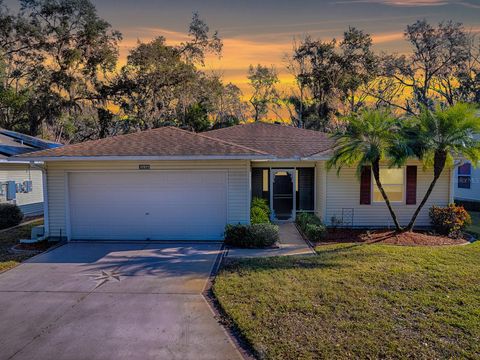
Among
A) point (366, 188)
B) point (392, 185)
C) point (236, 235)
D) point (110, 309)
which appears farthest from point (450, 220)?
point (110, 309)

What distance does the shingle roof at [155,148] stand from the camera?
10664mm

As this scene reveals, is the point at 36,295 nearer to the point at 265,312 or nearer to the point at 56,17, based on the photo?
the point at 265,312

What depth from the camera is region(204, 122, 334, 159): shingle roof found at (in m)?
14.5

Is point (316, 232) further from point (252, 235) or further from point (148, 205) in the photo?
point (148, 205)

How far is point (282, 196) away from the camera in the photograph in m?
15.2

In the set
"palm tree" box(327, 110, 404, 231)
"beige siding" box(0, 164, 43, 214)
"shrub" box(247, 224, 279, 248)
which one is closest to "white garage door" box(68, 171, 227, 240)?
"shrub" box(247, 224, 279, 248)

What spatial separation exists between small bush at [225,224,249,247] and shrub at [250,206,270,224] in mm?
962

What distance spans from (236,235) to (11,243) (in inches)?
292

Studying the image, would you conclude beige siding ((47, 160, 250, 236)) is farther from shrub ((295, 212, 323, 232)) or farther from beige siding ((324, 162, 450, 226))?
beige siding ((324, 162, 450, 226))

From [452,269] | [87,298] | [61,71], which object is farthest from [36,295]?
[61,71]

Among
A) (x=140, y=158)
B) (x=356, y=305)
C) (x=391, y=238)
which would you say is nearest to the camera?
(x=356, y=305)

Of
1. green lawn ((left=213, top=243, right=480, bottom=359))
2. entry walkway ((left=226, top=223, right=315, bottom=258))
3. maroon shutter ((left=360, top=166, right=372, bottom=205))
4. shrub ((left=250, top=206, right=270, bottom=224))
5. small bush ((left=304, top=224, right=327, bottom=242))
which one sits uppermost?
maroon shutter ((left=360, top=166, right=372, bottom=205))

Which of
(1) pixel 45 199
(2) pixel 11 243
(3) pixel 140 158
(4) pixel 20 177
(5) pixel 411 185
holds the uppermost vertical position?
(3) pixel 140 158

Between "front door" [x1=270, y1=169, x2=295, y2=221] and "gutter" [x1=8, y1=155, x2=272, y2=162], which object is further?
"front door" [x1=270, y1=169, x2=295, y2=221]
